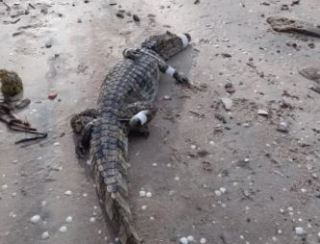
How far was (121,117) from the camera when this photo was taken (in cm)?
369

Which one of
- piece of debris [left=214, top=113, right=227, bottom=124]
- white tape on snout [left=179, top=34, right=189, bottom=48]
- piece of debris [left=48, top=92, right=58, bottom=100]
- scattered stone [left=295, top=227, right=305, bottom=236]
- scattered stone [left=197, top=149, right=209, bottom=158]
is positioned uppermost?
white tape on snout [left=179, top=34, right=189, bottom=48]

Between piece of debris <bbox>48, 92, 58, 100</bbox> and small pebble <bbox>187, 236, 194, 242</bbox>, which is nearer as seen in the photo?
small pebble <bbox>187, 236, 194, 242</bbox>

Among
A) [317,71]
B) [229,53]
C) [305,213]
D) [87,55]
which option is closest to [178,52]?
[229,53]

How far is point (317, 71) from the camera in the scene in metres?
4.49

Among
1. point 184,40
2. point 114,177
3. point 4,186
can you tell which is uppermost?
point 114,177

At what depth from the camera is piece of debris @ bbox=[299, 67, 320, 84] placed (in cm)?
442

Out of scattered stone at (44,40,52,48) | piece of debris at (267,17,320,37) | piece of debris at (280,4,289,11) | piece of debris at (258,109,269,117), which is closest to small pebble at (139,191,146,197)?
piece of debris at (258,109,269,117)

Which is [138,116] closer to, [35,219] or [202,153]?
[202,153]

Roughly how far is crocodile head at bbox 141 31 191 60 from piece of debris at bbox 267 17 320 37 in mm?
1009

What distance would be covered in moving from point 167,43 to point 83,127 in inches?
59.8

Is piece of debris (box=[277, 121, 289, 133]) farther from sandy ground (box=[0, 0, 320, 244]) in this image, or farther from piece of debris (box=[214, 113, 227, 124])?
piece of debris (box=[214, 113, 227, 124])

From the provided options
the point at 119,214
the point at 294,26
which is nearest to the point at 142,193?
the point at 119,214

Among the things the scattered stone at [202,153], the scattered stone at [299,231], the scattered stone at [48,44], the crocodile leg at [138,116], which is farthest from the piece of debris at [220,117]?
the scattered stone at [48,44]

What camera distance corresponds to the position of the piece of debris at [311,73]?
442 centimetres
